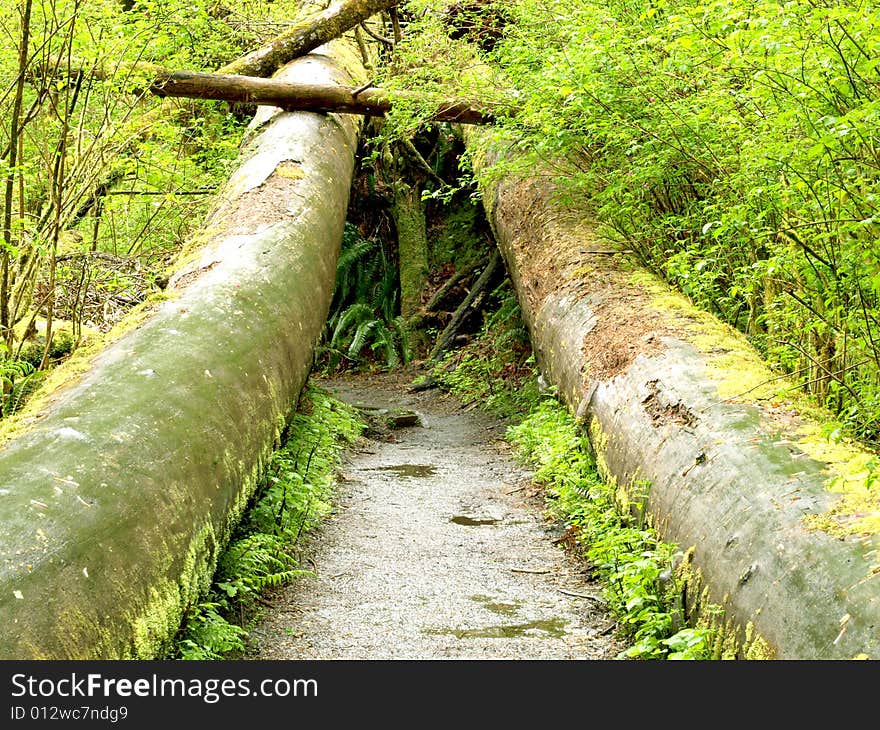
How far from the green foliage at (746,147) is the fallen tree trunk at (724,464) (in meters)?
0.36

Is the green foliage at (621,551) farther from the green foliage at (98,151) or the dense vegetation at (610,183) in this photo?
the green foliage at (98,151)

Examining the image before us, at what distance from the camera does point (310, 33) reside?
1202 centimetres

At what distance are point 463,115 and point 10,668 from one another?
847 centimetres

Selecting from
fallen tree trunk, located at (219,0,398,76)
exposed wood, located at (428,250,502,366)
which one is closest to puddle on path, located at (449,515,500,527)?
fallen tree trunk, located at (219,0,398,76)

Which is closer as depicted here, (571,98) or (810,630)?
(810,630)

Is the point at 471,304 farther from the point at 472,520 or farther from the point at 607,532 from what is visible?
the point at 607,532

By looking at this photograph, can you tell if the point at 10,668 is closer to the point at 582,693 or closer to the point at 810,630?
the point at 582,693

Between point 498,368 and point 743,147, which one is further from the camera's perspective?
point 498,368

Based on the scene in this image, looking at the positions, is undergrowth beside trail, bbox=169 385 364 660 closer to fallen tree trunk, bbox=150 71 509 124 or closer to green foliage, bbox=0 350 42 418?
green foliage, bbox=0 350 42 418

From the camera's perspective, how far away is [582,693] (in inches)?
126

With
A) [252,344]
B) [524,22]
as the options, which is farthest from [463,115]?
[252,344]

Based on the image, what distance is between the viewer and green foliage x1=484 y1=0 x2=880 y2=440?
4000mm

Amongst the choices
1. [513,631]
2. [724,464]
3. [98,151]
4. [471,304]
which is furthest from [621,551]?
[471,304]

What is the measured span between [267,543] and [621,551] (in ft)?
7.07
